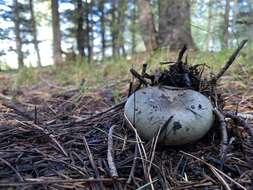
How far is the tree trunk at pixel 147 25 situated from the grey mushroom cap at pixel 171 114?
545 cm

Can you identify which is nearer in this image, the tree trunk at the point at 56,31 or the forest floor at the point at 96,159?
the forest floor at the point at 96,159

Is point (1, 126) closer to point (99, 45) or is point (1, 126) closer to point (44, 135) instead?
point (44, 135)

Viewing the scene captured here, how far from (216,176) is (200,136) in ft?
0.89

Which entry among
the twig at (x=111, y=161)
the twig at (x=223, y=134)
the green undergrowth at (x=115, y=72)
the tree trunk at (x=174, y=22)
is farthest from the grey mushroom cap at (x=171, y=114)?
the tree trunk at (x=174, y=22)

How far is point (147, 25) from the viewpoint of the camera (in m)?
7.27

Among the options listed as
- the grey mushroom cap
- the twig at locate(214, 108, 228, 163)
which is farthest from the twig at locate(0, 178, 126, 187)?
the twig at locate(214, 108, 228, 163)

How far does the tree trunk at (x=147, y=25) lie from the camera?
7078 mm

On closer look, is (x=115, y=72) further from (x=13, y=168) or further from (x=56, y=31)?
(x=56, y=31)

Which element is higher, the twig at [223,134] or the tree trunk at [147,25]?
the tree trunk at [147,25]

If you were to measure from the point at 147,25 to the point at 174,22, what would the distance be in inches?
26.8

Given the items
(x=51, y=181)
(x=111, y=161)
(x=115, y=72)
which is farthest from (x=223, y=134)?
(x=115, y=72)

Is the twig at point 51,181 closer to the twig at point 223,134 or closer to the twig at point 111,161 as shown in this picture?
the twig at point 111,161

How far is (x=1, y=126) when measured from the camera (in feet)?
6.27

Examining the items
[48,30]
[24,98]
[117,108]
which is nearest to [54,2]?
[24,98]
